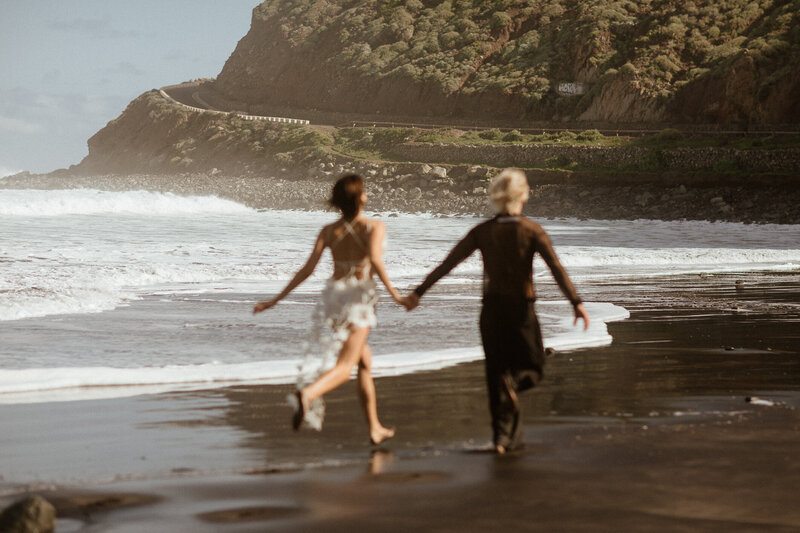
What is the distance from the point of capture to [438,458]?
4926mm

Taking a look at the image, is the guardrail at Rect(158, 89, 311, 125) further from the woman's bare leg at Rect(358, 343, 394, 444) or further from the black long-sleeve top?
the black long-sleeve top

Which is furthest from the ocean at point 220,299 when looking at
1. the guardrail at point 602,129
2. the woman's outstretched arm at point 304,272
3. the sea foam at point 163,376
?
the guardrail at point 602,129

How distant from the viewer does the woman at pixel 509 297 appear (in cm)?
504

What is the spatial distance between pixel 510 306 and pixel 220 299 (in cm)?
970

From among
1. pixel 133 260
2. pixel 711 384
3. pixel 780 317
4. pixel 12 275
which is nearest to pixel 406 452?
pixel 711 384

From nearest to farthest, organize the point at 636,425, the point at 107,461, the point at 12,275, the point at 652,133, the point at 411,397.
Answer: the point at 107,461, the point at 636,425, the point at 411,397, the point at 12,275, the point at 652,133

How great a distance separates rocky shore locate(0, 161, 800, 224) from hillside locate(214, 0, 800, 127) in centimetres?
986

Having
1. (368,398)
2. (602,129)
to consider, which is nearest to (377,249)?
(368,398)

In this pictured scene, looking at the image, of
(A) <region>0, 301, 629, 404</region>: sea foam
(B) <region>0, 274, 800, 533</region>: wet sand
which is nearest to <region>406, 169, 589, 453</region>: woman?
(B) <region>0, 274, 800, 533</region>: wet sand

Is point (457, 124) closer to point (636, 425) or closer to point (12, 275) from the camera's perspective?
point (12, 275)

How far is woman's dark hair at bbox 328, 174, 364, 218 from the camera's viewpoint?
5.05 meters

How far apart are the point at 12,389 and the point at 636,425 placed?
172 inches

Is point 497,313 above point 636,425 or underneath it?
above

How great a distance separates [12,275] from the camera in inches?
682
